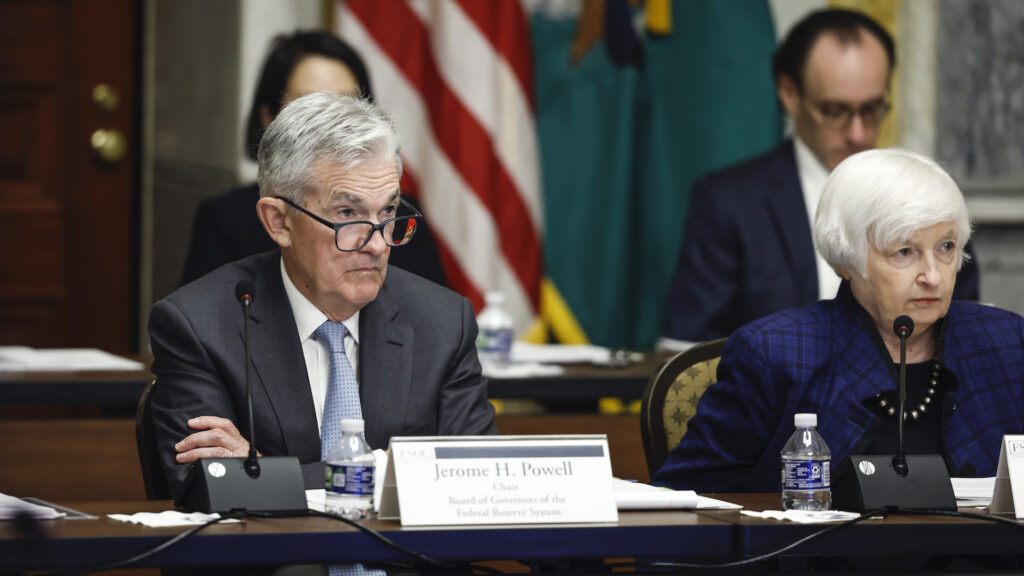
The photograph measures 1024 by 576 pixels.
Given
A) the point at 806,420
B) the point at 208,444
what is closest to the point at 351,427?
the point at 208,444

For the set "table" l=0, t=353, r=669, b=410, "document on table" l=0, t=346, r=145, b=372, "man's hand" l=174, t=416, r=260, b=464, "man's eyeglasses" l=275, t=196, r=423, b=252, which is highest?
"man's eyeglasses" l=275, t=196, r=423, b=252

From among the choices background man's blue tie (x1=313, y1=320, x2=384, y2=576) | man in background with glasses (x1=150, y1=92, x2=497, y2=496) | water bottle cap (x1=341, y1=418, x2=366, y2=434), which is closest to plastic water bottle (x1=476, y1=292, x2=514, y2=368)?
man in background with glasses (x1=150, y1=92, x2=497, y2=496)

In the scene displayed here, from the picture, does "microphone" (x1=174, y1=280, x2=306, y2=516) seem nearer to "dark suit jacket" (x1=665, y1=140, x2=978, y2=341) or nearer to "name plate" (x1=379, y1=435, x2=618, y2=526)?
"name plate" (x1=379, y1=435, x2=618, y2=526)

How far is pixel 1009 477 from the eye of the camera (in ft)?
6.97

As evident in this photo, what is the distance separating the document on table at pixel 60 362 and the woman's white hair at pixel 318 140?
1.22m

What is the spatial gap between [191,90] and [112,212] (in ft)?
1.91

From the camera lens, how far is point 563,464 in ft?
6.48

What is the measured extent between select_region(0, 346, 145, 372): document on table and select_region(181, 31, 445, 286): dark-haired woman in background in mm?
285

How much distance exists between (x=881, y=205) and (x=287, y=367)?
1.12 metres

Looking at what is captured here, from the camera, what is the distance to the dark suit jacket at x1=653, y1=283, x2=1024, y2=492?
259 cm

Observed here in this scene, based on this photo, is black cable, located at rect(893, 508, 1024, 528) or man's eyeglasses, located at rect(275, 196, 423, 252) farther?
man's eyeglasses, located at rect(275, 196, 423, 252)

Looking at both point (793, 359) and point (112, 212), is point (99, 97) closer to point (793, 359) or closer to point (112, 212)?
point (112, 212)

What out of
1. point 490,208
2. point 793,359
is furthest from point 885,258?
point 490,208

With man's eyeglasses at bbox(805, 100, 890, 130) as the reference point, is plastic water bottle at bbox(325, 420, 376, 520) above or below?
below
